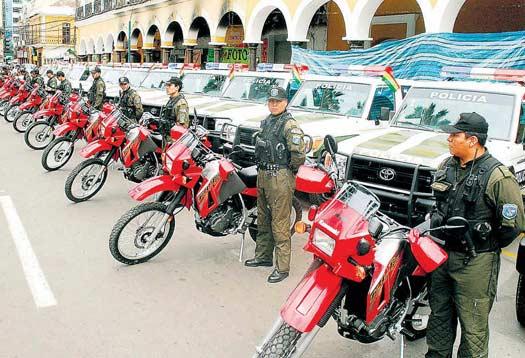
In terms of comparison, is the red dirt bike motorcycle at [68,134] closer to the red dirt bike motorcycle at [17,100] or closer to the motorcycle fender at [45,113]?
the motorcycle fender at [45,113]

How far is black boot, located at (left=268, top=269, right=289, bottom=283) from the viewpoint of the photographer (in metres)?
4.93

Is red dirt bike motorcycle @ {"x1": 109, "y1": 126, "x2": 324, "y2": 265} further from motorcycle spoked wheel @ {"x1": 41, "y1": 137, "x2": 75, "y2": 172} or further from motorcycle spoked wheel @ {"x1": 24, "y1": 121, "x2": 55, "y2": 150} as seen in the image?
motorcycle spoked wheel @ {"x1": 24, "y1": 121, "x2": 55, "y2": 150}

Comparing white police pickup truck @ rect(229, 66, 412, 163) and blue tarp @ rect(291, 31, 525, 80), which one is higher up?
blue tarp @ rect(291, 31, 525, 80)

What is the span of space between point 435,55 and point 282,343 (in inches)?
370

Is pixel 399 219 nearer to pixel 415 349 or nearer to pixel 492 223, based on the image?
pixel 415 349

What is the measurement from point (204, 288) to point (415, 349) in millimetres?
1874

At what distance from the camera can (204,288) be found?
472cm

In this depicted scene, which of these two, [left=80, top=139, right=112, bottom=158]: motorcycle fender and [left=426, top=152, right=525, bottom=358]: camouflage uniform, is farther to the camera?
[left=80, top=139, right=112, bottom=158]: motorcycle fender

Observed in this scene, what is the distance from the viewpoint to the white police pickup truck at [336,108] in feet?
24.2

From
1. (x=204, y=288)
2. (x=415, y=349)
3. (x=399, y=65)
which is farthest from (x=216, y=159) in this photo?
(x=399, y=65)

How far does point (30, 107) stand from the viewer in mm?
13727

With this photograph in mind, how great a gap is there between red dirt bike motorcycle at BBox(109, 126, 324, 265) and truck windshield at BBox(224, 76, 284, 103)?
5180 millimetres

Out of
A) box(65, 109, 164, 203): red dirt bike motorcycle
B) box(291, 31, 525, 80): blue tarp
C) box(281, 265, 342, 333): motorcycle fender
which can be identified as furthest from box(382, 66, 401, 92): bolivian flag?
box(281, 265, 342, 333): motorcycle fender

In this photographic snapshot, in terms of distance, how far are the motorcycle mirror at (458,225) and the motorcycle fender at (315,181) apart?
942mm
